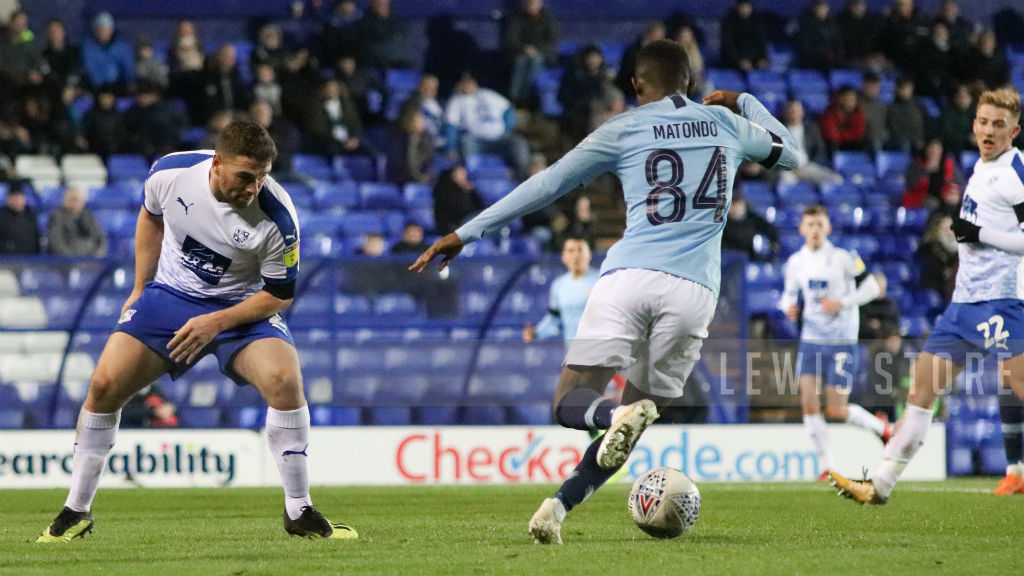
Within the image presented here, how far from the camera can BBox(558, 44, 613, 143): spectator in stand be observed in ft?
61.1

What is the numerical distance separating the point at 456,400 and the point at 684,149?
7.35 m

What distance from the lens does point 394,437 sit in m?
13.0

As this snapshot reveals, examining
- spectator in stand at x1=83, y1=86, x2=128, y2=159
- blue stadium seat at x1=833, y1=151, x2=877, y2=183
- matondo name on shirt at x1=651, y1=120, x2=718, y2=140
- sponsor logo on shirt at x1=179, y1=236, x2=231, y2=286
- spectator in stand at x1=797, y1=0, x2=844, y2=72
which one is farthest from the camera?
spectator in stand at x1=797, y1=0, x2=844, y2=72

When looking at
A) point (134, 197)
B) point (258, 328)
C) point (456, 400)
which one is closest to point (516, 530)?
point (258, 328)

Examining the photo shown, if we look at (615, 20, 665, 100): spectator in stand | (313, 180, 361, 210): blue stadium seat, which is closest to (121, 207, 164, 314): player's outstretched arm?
(313, 180, 361, 210): blue stadium seat

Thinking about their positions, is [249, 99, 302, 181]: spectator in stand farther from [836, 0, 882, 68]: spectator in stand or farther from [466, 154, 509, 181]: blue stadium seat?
[836, 0, 882, 68]: spectator in stand

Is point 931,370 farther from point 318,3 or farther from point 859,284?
point 318,3

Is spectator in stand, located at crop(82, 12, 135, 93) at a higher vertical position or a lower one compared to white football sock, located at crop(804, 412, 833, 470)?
higher

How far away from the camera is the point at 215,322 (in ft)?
20.7

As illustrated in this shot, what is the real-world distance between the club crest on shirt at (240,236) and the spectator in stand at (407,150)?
11.6 meters

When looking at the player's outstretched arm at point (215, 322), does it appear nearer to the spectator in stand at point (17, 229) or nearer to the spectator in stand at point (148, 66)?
the spectator in stand at point (17, 229)

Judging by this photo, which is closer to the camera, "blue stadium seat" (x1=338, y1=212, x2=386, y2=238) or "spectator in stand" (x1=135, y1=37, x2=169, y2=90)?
"blue stadium seat" (x1=338, y1=212, x2=386, y2=238)

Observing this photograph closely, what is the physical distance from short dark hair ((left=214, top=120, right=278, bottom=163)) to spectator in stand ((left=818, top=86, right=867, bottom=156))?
14.4 m

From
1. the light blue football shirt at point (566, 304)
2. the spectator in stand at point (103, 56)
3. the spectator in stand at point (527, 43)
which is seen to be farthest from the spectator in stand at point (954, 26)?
the spectator in stand at point (103, 56)
